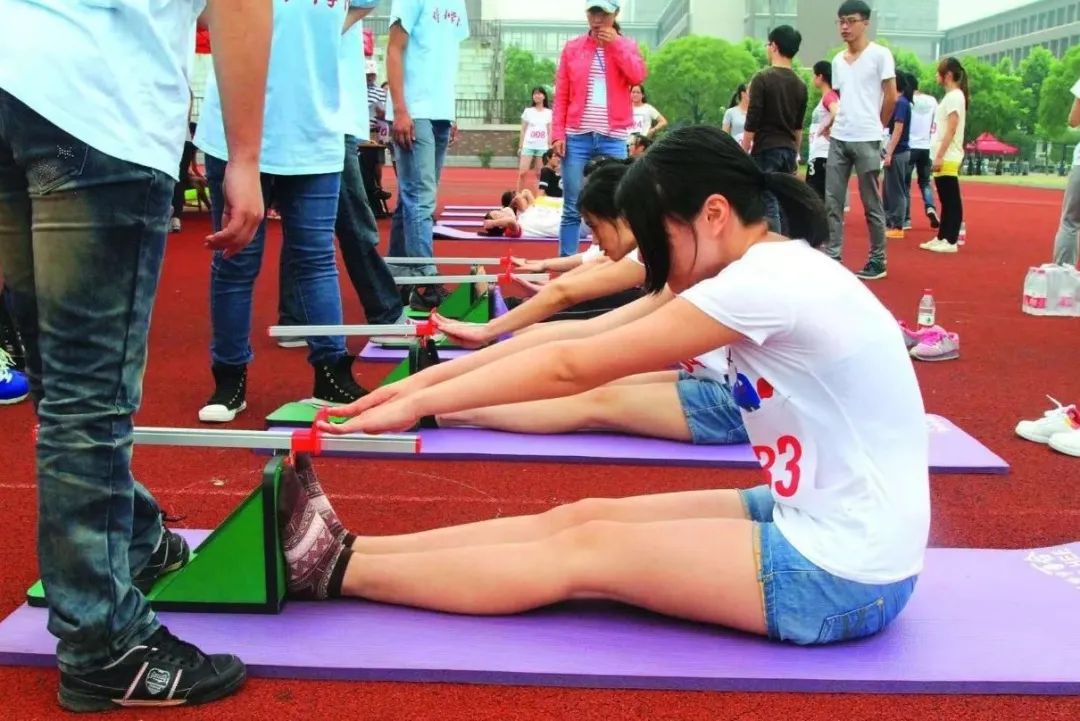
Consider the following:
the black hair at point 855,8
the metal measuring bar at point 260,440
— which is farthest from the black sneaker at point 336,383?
the black hair at point 855,8

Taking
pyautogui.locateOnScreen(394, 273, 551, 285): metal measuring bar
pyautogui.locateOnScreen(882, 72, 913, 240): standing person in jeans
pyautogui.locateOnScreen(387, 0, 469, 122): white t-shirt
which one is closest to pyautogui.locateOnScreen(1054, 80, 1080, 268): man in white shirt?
pyautogui.locateOnScreen(882, 72, 913, 240): standing person in jeans

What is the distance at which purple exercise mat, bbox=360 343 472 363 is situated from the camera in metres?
5.50

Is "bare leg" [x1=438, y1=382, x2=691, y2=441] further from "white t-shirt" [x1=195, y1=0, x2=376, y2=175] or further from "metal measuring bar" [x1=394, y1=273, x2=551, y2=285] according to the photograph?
"metal measuring bar" [x1=394, y1=273, x2=551, y2=285]

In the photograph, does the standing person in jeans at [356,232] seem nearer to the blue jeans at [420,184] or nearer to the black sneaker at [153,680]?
the blue jeans at [420,184]

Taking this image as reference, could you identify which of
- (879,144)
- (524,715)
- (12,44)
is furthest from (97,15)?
(879,144)

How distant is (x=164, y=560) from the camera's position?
2.66 meters

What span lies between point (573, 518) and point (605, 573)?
0.55ft

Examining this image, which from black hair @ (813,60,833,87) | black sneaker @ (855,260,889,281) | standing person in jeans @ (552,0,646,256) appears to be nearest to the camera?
standing person in jeans @ (552,0,646,256)

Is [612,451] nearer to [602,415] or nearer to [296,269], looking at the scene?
[602,415]

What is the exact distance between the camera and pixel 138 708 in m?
2.13

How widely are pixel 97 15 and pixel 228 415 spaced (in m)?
2.61

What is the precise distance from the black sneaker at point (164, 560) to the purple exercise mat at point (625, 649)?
5.8 inches

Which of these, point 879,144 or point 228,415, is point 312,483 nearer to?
point 228,415

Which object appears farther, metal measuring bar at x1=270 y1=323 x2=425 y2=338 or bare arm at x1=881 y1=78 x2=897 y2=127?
bare arm at x1=881 y1=78 x2=897 y2=127
